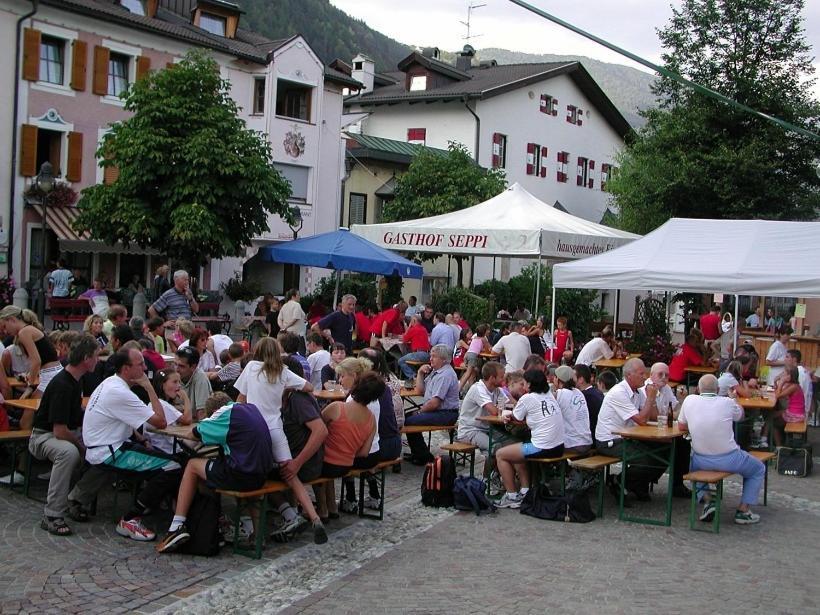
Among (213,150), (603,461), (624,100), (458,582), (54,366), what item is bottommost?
(458,582)

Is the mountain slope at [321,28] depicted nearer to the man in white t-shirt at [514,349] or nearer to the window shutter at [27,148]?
the window shutter at [27,148]

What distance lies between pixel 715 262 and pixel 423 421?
5721mm

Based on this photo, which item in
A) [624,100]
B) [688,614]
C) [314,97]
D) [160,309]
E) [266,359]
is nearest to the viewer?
[688,614]

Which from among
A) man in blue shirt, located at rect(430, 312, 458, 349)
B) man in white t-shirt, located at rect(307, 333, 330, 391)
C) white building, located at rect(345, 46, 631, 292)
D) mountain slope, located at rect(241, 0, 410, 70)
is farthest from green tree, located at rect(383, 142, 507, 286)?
mountain slope, located at rect(241, 0, 410, 70)

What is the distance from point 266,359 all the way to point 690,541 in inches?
152

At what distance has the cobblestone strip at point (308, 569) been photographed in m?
6.18

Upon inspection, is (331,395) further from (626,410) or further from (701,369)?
(701,369)

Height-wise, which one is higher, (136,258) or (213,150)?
(213,150)

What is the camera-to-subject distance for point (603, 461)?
353 inches

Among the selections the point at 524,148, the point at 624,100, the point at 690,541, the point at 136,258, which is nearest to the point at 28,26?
the point at 136,258

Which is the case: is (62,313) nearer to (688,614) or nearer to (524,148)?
(688,614)

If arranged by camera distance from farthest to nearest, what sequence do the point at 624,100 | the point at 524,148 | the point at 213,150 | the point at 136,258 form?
the point at 624,100 < the point at 524,148 < the point at 136,258 < the point at 213,150

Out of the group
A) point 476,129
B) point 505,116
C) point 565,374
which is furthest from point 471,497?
point 505,116

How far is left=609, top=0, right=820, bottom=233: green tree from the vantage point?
94.9 feet
